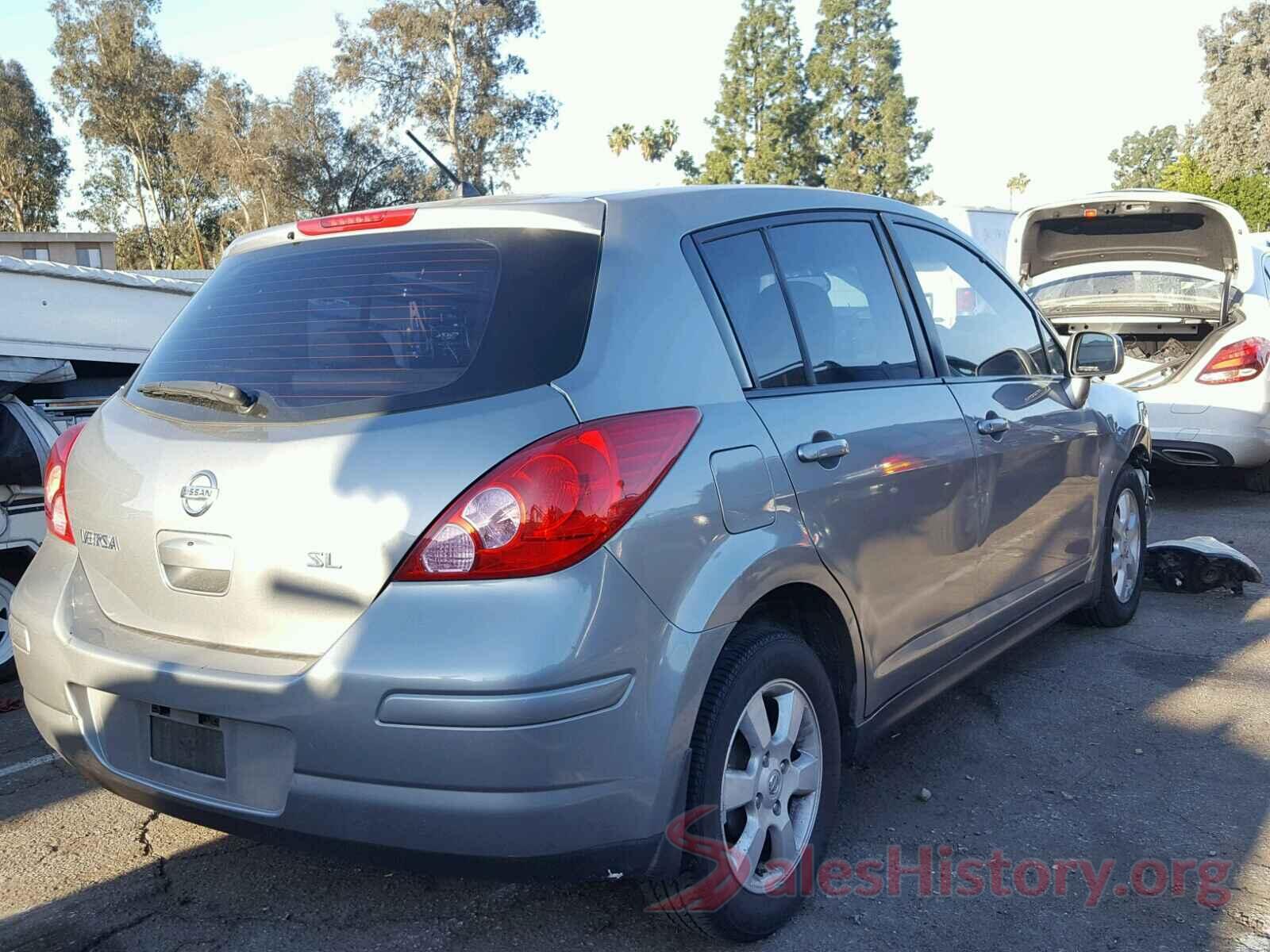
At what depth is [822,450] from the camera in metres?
2.82

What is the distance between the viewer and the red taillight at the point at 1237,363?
7457 mm

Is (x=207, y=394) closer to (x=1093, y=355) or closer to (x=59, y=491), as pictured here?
(x=59, y=491)

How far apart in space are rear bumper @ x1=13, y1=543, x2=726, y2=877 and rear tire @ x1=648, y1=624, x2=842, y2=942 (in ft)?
0.32

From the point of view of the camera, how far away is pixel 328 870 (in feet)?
10.0

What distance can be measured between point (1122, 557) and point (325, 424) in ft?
12.9

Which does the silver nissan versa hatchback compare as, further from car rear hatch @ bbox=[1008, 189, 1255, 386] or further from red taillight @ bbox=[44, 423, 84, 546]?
car rear hatch @ bbox=[1008, 189, 1255, 386]

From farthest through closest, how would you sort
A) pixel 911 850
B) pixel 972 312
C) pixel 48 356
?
pixel 48 356, pixel 972 312, pixel 911 850

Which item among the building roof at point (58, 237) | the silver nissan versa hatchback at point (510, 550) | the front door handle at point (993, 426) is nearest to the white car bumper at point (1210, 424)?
the front door handle at point (993, 426)

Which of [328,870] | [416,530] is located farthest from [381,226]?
[328,870]

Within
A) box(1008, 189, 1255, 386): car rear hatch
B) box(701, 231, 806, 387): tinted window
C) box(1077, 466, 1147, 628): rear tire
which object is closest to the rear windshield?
box(701, 231, 806, 387): tinted window

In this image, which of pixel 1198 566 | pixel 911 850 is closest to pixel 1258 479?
pixel 1198 566

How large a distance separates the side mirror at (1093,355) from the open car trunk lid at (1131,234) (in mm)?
3732

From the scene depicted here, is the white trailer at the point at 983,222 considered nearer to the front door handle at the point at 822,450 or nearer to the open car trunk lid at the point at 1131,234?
the open car trunk lid at the point at 1131,234

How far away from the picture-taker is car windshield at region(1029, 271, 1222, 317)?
8.00 meters
